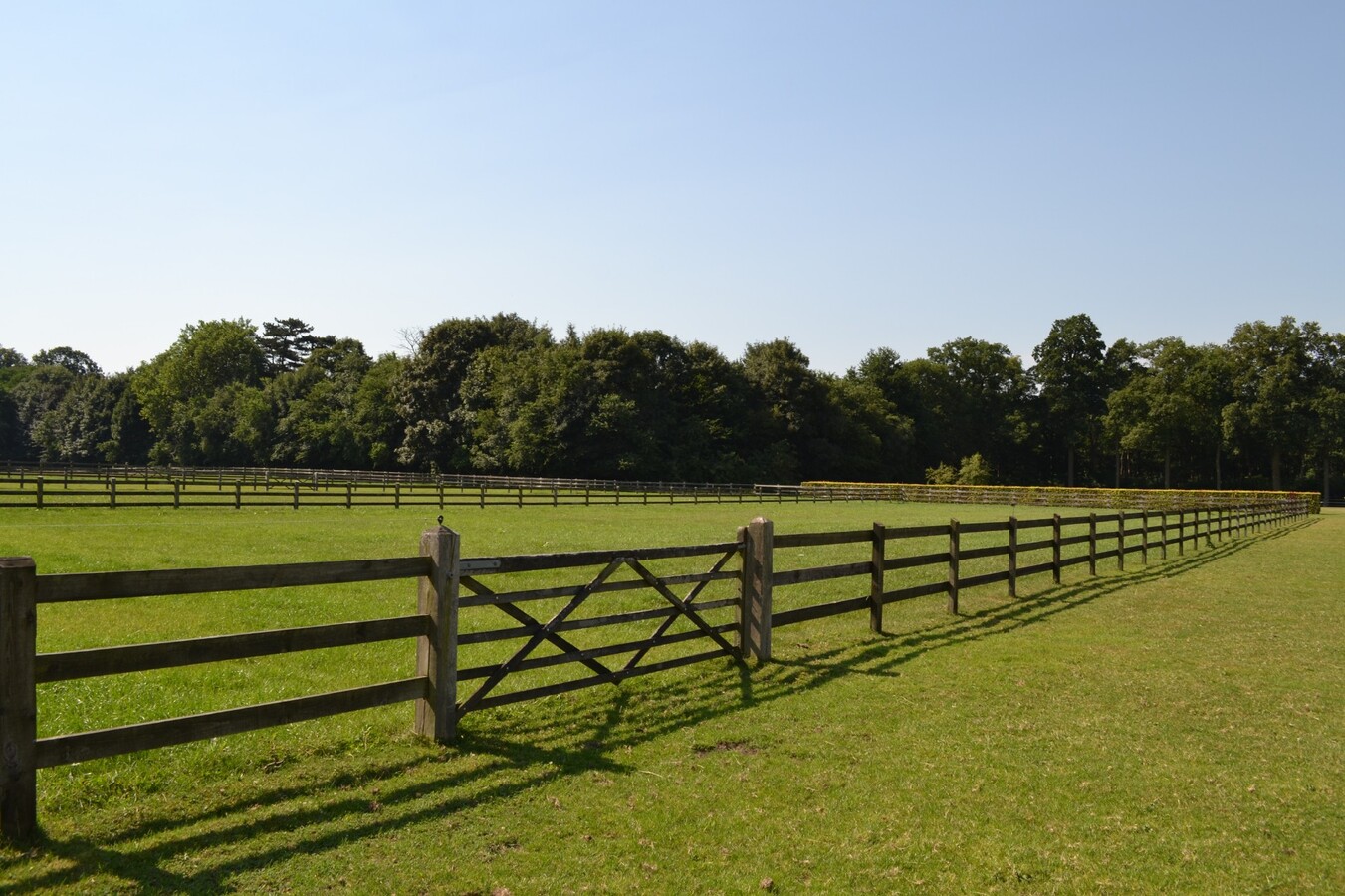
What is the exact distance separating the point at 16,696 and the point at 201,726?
919 mm

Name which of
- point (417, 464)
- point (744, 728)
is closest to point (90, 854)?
point (744, 728)

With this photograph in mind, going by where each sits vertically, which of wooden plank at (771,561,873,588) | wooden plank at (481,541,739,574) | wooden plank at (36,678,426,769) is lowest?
wooden plank at (36,678,426,769)

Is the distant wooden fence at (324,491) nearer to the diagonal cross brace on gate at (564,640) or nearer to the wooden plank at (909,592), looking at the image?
the wooden plank at (909,592)

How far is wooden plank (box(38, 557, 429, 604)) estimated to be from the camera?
4.45m

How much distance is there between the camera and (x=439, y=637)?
604 centimetres

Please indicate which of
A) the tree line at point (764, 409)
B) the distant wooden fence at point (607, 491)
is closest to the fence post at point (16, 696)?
the distant wooden fence at point (607, 491)

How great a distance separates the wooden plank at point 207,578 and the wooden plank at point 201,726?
71cm

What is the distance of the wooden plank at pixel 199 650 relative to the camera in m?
4.44

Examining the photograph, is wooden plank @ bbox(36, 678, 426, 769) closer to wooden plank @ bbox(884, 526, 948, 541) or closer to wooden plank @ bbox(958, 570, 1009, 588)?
wooden plank @ bbox(884, 526, 948, 541)

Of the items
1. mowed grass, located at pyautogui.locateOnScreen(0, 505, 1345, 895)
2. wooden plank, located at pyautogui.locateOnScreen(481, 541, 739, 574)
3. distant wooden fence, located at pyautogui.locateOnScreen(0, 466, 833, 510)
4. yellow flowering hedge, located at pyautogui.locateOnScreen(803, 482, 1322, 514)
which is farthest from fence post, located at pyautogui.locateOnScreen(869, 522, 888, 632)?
yellow flowering hedge, located at pyautogui.locateOnScreen(803, 482, 1322, 514)

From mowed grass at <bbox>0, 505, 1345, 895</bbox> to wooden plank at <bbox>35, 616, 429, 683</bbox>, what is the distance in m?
0.84

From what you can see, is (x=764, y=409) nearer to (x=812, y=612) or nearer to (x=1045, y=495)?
(x=1045, y=495)

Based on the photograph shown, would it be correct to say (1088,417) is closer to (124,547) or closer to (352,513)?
(352,513)

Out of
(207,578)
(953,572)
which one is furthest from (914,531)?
(207,578)
